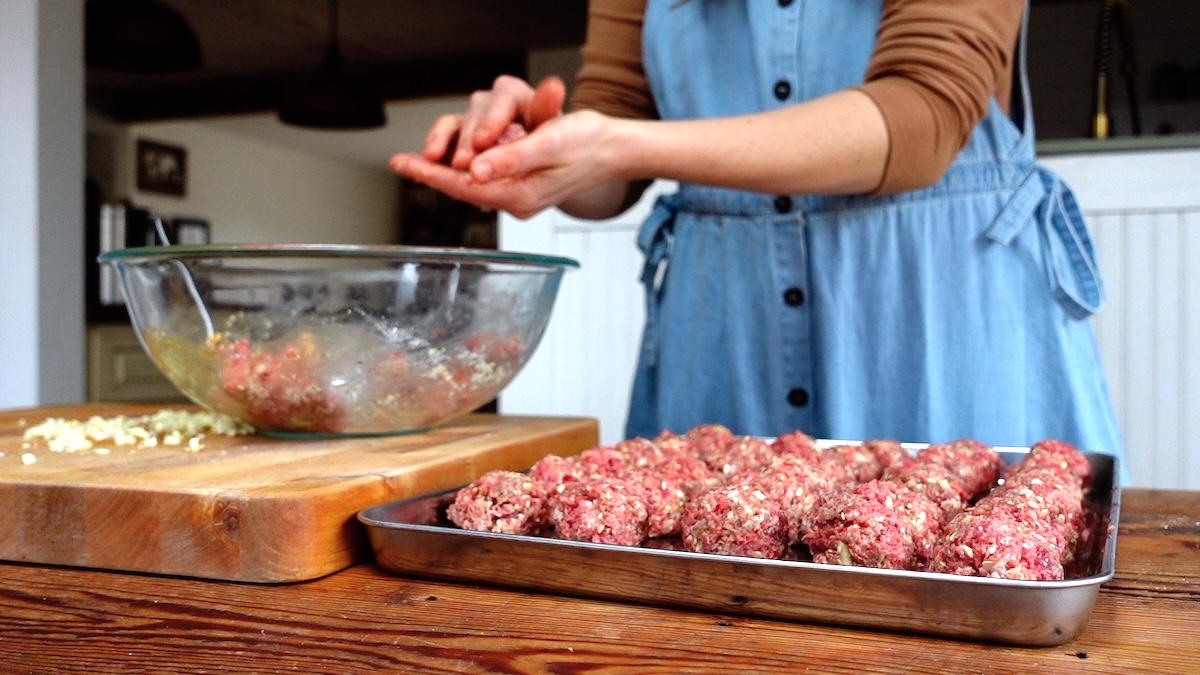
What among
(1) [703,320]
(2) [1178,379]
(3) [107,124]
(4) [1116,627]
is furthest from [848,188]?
(3) [107,124]

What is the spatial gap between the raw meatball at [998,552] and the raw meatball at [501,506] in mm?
261

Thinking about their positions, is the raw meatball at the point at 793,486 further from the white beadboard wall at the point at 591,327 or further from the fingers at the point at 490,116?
the white beadboard wall at the point at 591,327

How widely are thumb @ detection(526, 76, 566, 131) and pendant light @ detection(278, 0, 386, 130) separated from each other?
3.06 metres

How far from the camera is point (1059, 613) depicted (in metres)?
0.47

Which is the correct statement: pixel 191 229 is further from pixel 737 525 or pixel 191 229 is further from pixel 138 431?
pixel 737 525

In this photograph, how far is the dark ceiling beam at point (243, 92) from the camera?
565cm

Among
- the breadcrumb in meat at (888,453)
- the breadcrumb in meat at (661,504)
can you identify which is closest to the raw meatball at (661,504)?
the breadcrumb in meat at (661,504)

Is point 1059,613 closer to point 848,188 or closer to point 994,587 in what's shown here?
point 994,587

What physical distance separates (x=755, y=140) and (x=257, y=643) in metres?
0.69

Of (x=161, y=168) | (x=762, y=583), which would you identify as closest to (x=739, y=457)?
(x=762, y=583)

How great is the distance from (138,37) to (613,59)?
7.00ft

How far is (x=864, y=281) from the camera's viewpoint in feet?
4.09

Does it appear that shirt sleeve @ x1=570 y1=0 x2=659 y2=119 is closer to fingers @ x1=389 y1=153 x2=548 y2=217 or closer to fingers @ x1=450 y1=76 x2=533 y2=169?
fingers @ x1=450 y1=76 x2=533 y2=169

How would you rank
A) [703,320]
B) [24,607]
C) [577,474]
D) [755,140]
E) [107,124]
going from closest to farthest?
[24,607]
[577,474]
[755,140]
[703,320]
[107,124]
